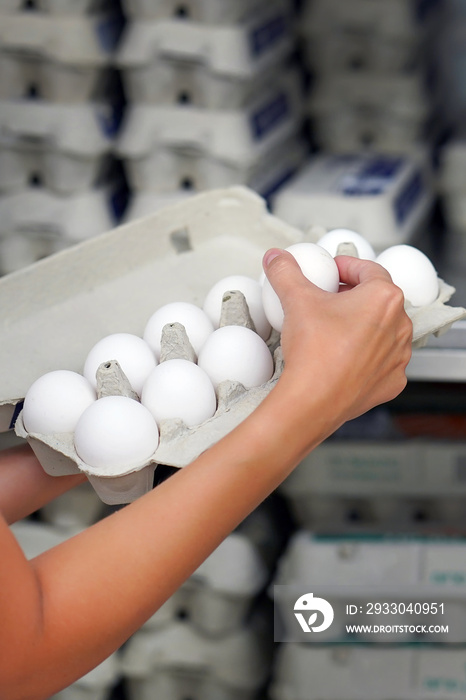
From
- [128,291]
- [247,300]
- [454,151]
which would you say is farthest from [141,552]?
[454,151]

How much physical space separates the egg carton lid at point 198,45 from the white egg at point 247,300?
686 millimetres

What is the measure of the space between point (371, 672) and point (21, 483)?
0.91 m

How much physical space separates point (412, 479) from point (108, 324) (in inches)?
29.0

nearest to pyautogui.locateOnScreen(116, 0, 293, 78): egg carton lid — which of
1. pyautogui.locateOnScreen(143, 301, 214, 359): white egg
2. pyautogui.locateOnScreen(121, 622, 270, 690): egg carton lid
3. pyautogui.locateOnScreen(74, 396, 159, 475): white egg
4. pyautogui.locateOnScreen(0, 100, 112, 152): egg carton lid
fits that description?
pyautogui.locateOnScreen(0, 100, 112, 152): egg carton lid

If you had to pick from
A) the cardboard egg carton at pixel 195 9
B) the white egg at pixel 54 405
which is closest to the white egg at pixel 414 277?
the white egg at pixel 54 405

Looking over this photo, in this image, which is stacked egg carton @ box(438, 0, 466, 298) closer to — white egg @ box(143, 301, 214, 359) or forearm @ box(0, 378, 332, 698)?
white egg @ box(143, 301, 214, 359)

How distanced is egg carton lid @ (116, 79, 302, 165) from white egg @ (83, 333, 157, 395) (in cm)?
76

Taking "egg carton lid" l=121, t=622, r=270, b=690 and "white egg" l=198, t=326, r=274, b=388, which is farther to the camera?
"egg carton lid" l=121, t=622, r=270, b=690

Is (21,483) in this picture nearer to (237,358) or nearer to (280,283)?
(237,358)

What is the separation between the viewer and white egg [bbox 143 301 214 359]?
1.01 metres

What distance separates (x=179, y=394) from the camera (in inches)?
33.5

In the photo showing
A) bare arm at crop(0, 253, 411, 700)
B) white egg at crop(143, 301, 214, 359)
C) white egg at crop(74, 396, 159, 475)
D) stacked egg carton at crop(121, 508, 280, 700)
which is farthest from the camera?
stacked egg carton at crop(121, 508, 280, 700)

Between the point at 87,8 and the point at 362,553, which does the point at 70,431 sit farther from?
the point at 87,8

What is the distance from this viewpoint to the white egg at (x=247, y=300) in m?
1.03
